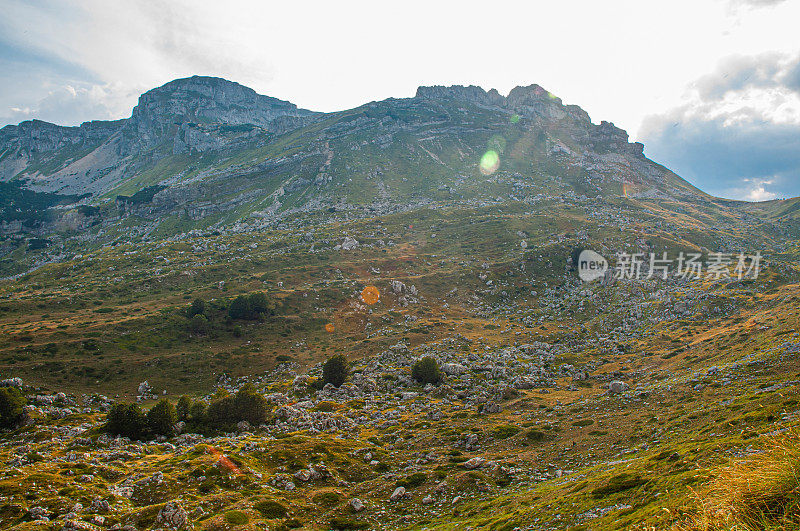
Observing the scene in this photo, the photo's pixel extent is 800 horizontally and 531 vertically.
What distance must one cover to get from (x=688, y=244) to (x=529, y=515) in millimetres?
150220

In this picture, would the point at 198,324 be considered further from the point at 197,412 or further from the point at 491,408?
the point at 491,408

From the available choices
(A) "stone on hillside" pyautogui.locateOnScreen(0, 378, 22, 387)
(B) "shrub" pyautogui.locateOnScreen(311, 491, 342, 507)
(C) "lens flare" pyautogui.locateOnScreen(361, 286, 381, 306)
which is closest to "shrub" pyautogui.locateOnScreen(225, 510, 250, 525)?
(B) "shrub" pyautogui.locateOnScreen(311, 491, 342, 507)

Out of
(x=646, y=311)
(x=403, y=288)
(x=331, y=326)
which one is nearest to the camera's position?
(x=646, y=311)

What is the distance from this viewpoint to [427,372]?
58.9 meters

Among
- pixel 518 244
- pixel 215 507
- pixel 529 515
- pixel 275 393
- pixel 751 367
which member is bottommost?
pixel 275 393

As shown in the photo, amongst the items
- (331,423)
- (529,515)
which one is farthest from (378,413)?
(529,515)

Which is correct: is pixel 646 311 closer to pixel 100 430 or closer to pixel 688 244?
pixel 688 244

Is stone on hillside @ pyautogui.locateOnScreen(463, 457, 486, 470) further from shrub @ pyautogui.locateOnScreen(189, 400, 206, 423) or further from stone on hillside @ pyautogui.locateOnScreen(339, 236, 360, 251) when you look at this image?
stone on hillside @ pyautogui.locateOnScreen(339, 236, 360, 251)

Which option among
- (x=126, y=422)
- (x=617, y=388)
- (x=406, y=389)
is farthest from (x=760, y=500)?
(x=406, y=389)

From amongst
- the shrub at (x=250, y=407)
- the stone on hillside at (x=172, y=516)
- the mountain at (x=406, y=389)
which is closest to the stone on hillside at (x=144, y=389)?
the mountain at (x=406, y=389)

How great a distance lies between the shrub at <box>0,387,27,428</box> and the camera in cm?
3678

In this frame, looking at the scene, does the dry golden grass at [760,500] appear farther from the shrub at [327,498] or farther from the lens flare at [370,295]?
the lens flare at [370,295]

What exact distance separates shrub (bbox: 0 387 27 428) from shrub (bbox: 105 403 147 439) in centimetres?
853

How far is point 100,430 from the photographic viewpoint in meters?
38.3
